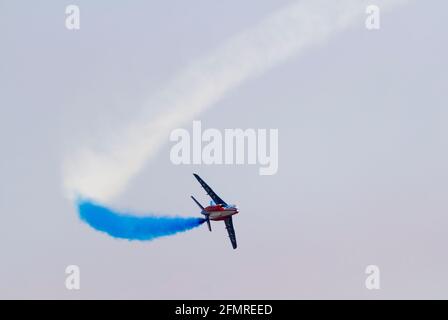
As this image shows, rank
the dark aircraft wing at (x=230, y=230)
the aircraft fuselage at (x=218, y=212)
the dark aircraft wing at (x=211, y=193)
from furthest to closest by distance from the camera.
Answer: the dark aircraft wing at (x=230, y=230)
the aircraft fuselage at (x=218, y=212)
the dark aircraft wing at (x=211, y=193)

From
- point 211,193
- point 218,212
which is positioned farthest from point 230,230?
point 211,193

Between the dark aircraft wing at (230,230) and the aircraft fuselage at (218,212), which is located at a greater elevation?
the aircraft fuselage at (218,212)

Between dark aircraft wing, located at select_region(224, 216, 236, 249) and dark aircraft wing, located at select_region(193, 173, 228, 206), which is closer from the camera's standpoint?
dark aircraft wing, located at select_region(193, 173, 228, 206)

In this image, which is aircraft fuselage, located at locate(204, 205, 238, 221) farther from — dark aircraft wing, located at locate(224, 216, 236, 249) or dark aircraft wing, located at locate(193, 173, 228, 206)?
dark aircraft wing, located at locate(224, 216, 236, 249)

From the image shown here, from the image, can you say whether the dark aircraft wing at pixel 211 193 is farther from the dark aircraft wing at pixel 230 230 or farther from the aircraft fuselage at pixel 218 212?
the dark aircraft wing at pixel 230 230

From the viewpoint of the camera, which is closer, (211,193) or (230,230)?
(211,193)

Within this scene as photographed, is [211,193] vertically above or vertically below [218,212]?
above

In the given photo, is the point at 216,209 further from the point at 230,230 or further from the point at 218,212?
the point at 230,230

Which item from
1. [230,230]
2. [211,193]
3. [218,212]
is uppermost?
[211,193]
